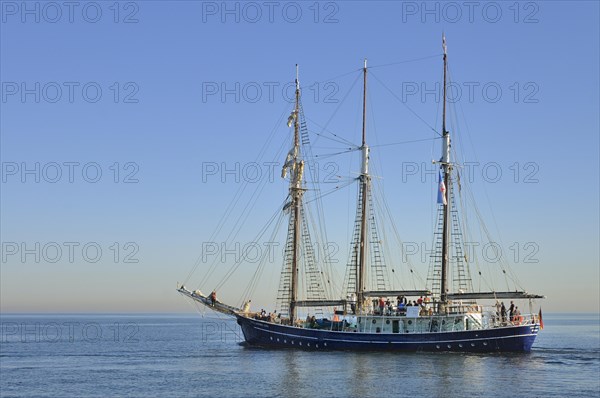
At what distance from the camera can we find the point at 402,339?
8750 cm

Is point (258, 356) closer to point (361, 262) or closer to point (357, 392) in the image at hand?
point (361, 262)

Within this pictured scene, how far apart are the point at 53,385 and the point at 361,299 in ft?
130

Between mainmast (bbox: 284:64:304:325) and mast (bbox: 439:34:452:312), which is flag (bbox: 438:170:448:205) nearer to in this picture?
mast (bbox: 439:34:452:312)

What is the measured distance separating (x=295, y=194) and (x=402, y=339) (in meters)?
24.1

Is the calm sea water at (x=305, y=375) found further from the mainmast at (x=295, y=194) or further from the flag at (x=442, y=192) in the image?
the flag at (x=442, y=192)

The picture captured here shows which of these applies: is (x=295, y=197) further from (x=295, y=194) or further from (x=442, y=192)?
(x=442, y=192)

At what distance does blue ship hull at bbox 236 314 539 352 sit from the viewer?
84.2 m

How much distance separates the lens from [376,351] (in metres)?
88.2

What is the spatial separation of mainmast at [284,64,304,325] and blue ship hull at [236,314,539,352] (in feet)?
14.5

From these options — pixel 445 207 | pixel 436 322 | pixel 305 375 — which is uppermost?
pixel 445 207

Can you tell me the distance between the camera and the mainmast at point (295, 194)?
3885 inches

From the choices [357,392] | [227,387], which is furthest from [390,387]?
[227,387]

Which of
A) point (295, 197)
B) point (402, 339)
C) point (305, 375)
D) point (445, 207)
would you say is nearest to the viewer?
point (305, 375)

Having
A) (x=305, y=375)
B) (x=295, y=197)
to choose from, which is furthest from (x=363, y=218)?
(x=305, y=375)
